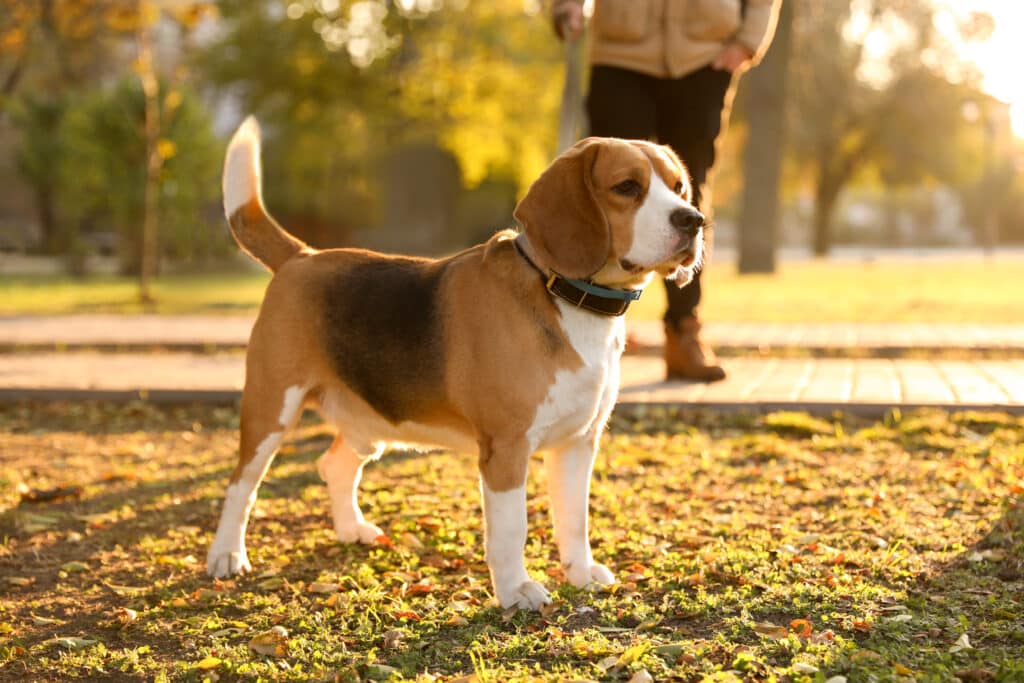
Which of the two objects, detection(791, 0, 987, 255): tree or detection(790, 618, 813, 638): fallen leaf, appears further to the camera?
detection(791, 0, 987, 255): tree

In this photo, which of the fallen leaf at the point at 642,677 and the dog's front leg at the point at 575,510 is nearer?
the fallen leaf at the point at 642,677

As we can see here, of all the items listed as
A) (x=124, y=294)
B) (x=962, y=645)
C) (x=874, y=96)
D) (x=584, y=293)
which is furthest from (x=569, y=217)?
(x=874, y=96)

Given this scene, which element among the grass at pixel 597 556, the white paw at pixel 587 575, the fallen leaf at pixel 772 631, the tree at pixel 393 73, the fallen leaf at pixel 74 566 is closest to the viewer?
the grass at pixel 597 556

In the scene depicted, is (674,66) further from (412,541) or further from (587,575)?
(587,575)

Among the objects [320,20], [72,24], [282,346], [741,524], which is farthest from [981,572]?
[320,20]

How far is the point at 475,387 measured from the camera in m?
3.93

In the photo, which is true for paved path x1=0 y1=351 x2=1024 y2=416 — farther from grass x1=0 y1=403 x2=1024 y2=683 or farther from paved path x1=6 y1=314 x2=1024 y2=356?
paved path x1=6 y1=314 x2=1024 y2=356

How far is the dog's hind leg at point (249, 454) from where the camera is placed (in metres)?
4.41

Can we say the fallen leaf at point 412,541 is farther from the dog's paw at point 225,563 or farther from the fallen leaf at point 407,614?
the fallen leaf at point 407,614

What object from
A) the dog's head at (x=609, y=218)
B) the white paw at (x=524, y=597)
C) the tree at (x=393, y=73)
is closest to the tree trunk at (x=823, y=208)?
the tree at (x=393, y=73)

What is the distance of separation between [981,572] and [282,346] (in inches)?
108

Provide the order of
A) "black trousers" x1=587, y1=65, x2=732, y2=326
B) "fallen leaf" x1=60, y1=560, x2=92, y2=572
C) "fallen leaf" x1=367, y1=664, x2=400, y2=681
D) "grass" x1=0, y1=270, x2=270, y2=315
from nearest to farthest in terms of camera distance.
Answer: "fallen leaf" x1=367, y1=664, x2=400, y2=681
"fallen leaf" x1=60, y1=560, x2=92, y2=572
"black trousers" x1=587, y1=65, x2=732, y2=326
"grass" x1=0, y1=270, x2=270, y2=315

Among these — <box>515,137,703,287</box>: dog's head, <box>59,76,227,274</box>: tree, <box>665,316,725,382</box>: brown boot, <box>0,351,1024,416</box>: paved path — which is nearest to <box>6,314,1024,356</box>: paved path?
<box>0,351,1024,416</box>: paved path

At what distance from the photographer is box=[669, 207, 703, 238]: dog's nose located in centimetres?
370
